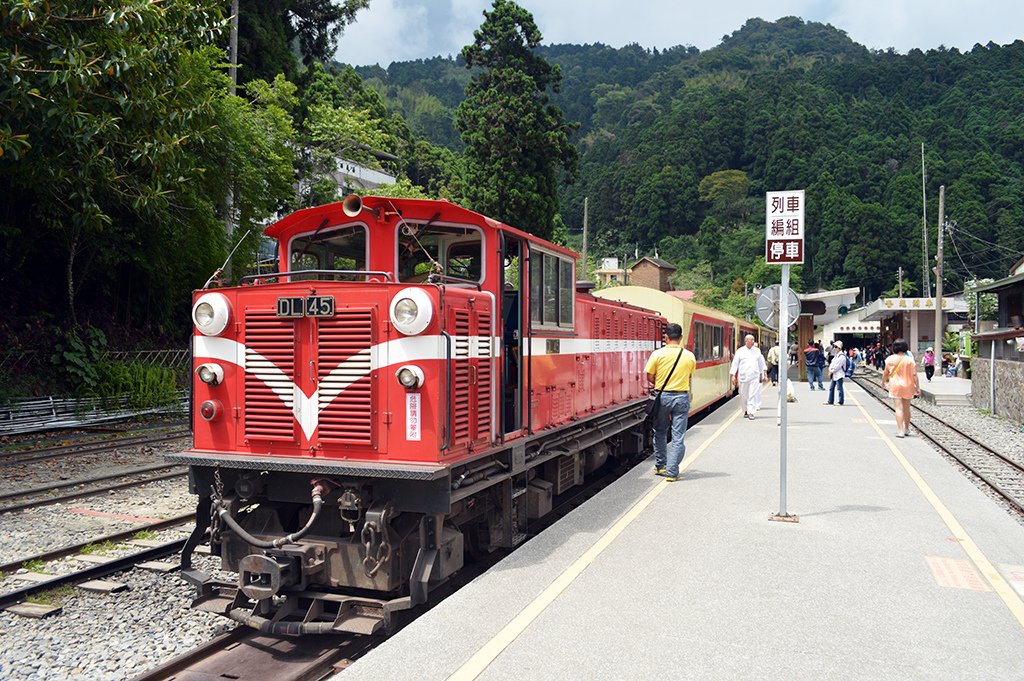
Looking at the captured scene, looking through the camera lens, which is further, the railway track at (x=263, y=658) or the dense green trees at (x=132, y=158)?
the dense green trees at (x=132, y=158)

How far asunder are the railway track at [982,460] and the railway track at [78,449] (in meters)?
13.8

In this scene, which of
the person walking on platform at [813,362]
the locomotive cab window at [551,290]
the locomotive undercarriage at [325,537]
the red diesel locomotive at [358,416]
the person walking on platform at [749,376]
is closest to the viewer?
the locomotive undercarriage at [325,537]

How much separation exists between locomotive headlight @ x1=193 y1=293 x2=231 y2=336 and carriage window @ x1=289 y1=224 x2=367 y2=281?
2.55 feet

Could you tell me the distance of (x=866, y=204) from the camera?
275 ft

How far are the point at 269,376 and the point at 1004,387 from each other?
20143mm

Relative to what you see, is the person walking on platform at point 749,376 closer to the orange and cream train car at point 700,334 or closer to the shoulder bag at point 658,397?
the orange and cream train car at point 700,334

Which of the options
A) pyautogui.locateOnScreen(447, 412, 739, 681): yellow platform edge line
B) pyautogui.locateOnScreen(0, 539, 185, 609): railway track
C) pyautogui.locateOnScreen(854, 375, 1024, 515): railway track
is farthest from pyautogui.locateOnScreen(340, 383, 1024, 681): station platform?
pyautogui.locateOnScreen(0, 539, 185, 609): railway track

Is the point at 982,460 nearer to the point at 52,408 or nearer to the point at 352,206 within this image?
the point at 352,206

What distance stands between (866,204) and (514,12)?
61.6m

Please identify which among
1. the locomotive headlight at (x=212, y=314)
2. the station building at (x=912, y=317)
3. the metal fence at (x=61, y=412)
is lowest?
the metal fence at (x=61, y=412)

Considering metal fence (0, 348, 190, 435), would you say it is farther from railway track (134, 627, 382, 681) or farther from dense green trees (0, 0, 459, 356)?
railway track (134, 627, 382, 681)

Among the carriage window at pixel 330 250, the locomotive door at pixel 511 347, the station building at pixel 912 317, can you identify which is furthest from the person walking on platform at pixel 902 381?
the station building at pixel 912 317

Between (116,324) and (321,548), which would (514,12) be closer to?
(116,324)

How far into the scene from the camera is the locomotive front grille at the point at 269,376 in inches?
218
